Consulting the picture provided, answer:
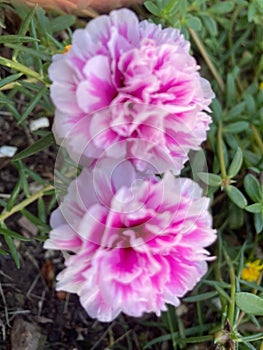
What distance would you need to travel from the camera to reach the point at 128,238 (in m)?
0.82

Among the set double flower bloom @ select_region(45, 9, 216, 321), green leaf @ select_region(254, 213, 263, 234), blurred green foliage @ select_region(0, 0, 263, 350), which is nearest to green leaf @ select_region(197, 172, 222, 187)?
blurred green foliage @ select_region(0, 0, 263, 350)

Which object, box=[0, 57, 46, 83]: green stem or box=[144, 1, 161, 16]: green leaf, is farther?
box=[144, 1, 161, 16]: green leaf

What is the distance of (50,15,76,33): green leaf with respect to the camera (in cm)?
133

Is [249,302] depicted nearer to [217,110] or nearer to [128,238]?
[128,238]

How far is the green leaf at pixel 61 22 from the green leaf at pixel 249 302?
2.23 ft

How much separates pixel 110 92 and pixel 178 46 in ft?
0.41

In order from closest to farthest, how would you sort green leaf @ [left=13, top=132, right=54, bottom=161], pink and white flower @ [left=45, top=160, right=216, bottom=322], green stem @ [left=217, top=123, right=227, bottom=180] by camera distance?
pink and white flower @ [left=45, top=160, right=216, bottom=322] < green leaf @ [left=13, top=132, right=54, bottom=161] < green stem @ [left=217, top=123, right=227, bottom=180]

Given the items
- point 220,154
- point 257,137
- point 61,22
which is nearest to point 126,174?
point 220,154

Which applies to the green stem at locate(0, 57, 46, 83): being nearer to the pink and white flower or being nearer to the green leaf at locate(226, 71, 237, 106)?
the pink and white flower

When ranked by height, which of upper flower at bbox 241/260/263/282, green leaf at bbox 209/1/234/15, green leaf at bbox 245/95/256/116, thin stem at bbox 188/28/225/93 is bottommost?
upper flower at bbox 241/260/263/282

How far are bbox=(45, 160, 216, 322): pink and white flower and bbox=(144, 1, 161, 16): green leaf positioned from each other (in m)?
0.52

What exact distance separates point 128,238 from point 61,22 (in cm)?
68

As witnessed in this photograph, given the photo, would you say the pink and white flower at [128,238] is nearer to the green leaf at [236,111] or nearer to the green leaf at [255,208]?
the green leaf at [255,208]

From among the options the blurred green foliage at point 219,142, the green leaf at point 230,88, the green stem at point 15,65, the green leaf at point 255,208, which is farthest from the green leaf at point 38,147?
the green leaf at point 230,88
